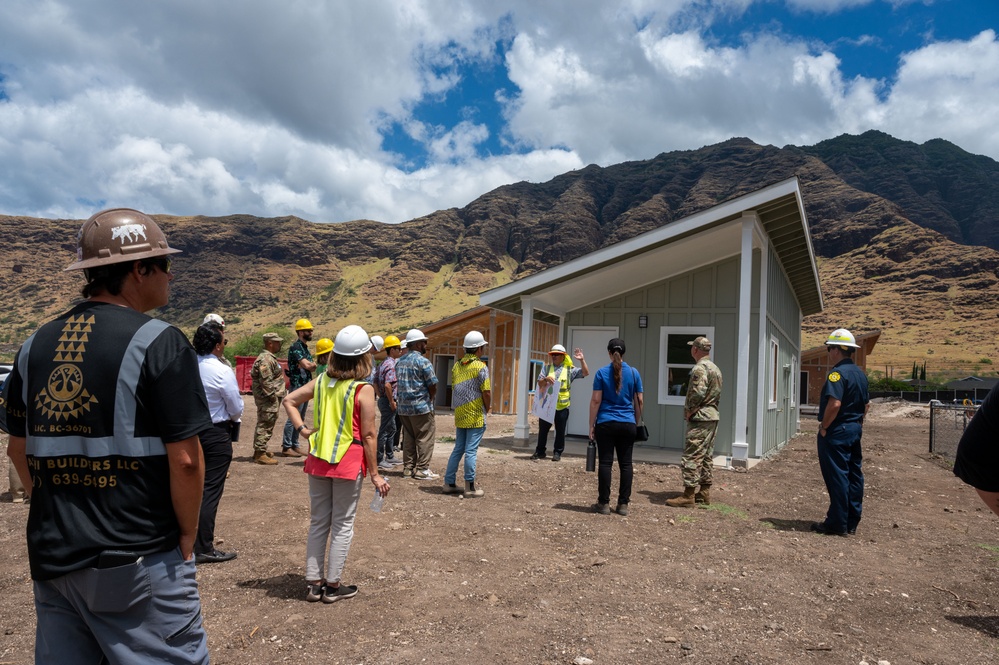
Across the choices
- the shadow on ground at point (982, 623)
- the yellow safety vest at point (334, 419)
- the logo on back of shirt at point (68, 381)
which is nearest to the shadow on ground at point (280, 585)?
the yellow safety vest at point (334, 419)

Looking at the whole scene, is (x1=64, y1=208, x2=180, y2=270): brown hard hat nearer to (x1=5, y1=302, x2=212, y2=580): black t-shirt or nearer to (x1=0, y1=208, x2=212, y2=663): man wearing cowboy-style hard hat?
(x1=0, y1=208, x2=212, y2=663): man wearing cowboy-style hard hat

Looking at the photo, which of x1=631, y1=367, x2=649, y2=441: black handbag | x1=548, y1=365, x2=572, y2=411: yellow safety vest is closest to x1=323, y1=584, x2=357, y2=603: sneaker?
x1=631, y1=367, x2=649, y2=441: black handbag

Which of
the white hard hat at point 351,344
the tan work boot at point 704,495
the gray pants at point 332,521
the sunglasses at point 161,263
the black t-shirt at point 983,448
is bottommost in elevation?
the tan work boot at point 704,495

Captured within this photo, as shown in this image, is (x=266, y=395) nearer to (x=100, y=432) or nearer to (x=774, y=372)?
(x=100, y=432)

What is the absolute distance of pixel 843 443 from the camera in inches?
227

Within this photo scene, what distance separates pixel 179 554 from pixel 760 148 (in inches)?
5374

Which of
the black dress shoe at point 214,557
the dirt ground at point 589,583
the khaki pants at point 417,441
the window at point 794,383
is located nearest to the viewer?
the dirt ground at point 589,583

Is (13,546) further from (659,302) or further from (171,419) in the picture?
(659,302)

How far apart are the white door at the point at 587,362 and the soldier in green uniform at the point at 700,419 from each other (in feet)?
17.1

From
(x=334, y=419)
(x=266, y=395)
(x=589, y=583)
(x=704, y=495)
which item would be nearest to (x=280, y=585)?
(x=334, y=419)

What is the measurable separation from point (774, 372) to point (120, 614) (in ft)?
41.2

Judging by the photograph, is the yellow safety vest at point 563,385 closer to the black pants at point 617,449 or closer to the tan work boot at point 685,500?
the tan work boot at point 685,500

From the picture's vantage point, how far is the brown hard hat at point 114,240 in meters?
1.78

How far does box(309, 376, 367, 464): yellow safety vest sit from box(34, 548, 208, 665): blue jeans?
195cm
